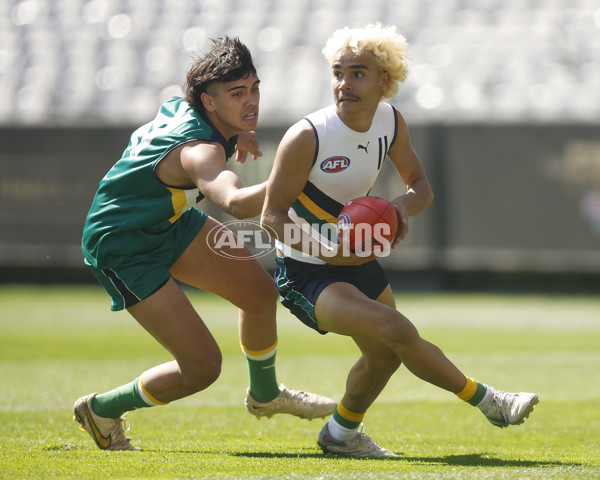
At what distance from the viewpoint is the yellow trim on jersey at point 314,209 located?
4707mm

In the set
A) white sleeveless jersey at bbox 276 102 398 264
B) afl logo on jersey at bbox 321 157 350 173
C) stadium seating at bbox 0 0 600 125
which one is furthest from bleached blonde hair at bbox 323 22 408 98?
stadium seating at bbox 0 0 600 125

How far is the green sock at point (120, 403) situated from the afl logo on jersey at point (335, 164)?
5.18 feet

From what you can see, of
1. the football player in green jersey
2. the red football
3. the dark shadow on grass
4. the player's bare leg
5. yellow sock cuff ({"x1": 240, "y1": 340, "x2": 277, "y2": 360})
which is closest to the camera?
the red football

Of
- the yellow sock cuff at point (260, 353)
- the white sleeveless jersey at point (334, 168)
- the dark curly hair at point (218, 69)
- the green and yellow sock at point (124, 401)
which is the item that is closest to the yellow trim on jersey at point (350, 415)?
the yellow sock cuff at point (260, 353)

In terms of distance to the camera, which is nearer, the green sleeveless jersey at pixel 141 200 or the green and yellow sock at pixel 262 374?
the green sleeveless jersey at pixel 141 200

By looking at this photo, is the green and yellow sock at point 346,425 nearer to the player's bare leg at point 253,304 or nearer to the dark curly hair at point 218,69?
the player's bare leg at point 253,304

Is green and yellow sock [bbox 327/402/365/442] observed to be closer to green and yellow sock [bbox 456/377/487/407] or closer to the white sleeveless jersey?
green and yellow sock [bbox 456/377/487/407]

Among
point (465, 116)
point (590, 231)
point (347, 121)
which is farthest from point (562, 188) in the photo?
point (347, 121)

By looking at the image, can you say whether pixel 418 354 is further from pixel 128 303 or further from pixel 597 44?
pixel 597 44

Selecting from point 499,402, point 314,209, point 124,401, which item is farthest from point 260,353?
point 499,402

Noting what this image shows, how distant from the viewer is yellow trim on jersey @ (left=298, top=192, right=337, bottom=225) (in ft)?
15.4

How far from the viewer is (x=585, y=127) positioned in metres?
16.3

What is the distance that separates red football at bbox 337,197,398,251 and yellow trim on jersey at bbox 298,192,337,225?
0.33m

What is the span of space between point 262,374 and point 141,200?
1267 mm
